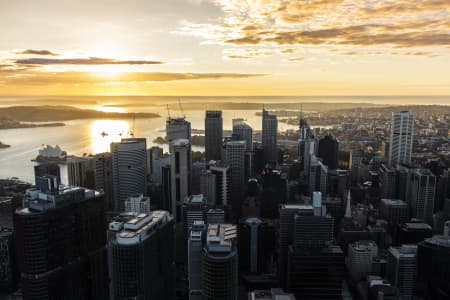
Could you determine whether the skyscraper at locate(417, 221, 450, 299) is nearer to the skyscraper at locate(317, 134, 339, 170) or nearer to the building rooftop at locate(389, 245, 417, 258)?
the building rooftop at locate(389, 245, 417, 258)

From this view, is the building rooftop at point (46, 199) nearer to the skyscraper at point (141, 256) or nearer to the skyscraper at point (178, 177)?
the skyscraper at point (141, 256)

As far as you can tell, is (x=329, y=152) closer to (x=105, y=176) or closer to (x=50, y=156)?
(x=105, y=176)

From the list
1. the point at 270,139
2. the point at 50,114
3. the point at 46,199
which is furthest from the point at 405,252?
the point at 50,114

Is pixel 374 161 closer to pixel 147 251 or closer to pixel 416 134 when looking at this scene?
pixel 416 134

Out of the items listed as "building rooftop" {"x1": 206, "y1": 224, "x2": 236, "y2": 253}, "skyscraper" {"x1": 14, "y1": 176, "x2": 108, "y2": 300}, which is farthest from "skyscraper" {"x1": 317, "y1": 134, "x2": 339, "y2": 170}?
"skyscraper" {"x1": 14, "y1": 176, "x2": 108, "y2": 300}

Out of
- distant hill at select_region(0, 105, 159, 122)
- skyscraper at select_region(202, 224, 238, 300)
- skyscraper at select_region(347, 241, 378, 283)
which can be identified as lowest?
skyscraper at select_region(347, 241, 378, 283)

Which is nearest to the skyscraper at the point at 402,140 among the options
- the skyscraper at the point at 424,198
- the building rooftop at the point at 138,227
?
the skyscraper at the point at 424,198
